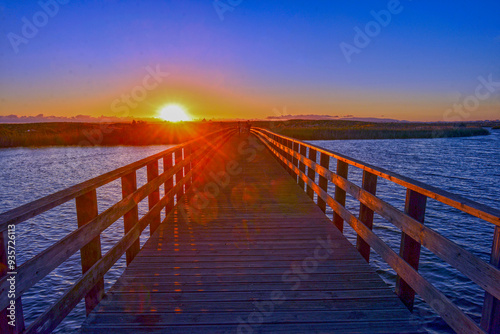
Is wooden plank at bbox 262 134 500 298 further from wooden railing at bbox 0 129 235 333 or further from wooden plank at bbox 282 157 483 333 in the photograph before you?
wooden railing at bbox 0 129 235 333

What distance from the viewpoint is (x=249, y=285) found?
3674 millimetres

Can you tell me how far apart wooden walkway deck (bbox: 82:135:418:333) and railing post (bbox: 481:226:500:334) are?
34.2 inches

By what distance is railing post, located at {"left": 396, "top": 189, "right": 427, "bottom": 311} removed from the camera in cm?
311

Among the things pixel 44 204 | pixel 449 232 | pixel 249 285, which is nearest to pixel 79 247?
pixel 44 204

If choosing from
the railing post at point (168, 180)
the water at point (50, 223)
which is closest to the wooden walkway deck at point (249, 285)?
the railing post at point (168, 180)

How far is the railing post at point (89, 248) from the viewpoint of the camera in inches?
119

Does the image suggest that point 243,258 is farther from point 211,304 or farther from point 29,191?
point 29,191

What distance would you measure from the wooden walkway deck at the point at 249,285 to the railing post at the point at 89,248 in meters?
0.12

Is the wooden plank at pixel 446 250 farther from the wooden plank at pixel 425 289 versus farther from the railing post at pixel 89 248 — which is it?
the railing post at pixel 89 248

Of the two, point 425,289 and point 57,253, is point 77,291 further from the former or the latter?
point 425,289

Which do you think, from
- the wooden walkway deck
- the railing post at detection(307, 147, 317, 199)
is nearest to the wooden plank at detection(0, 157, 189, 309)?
the wooden walkway deck

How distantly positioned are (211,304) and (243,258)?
3.90 feet

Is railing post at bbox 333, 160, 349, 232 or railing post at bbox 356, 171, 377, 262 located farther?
railing post at bbox 333, 160, 349, 232

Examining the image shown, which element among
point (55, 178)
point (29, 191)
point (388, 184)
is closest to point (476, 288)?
point (388, 184)
